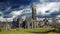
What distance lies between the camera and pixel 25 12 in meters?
2.51

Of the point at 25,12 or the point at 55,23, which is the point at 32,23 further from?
the point at 55,23

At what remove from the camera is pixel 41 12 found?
8.11 ft

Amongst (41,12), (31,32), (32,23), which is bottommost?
(31,32)

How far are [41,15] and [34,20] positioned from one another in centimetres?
16

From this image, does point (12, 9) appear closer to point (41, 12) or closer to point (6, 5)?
point (6, 5)

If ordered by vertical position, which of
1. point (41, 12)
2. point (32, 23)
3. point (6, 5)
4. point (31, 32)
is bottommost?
point (31, 32)

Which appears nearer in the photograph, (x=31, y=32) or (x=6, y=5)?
(x=31, y=32)

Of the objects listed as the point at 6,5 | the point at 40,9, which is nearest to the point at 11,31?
the point at 6,5

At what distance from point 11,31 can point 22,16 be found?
1.11 ft

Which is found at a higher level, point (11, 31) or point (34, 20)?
point (34, 20)

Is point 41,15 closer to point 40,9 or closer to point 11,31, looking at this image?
point 40,9

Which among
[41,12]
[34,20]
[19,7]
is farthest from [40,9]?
[19,7]

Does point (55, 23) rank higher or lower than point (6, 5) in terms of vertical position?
lower

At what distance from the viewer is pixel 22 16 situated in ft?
8.21
